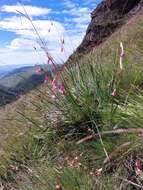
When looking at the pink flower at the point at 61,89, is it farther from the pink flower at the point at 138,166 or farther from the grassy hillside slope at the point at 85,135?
the pink flower at the point at 138,166

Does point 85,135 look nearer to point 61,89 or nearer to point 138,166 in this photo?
point 61,89

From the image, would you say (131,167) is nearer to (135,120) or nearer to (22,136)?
(135,120)

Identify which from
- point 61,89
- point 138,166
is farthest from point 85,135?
point 138,166

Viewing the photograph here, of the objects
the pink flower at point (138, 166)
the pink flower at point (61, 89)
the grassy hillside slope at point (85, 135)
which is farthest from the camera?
the pink flower at point (61, 89)

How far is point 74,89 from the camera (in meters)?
7.34

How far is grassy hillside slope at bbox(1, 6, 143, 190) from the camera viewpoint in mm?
5551

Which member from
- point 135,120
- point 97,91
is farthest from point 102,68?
point 135,120

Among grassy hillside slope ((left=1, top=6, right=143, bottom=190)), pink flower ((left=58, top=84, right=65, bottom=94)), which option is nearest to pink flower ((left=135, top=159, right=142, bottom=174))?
grassy hillside slope ((left=1, top=6, right=143, bottom=190))

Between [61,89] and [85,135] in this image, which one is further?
[61,89]

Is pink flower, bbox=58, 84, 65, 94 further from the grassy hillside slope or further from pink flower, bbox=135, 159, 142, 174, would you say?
pink flower, bbox=135, 159, 142, 174

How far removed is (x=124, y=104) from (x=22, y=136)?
2.26 metres

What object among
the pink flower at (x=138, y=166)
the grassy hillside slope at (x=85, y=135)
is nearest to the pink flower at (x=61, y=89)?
the grassy hillside slope at (x=85, y=135)

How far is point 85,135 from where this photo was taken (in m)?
6.95

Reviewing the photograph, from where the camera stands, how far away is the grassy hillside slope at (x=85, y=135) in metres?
5.55
